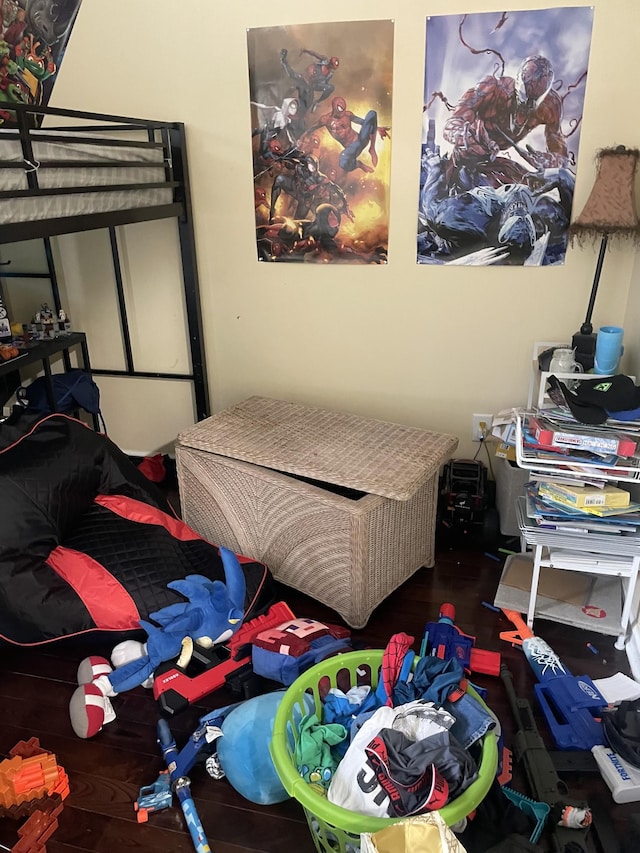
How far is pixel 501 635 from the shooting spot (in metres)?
1.80

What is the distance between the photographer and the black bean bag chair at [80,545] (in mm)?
1675

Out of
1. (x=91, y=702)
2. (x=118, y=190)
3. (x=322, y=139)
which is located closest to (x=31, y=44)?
(x=118, y=190)

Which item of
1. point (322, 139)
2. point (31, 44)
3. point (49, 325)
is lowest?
point (49, 325)

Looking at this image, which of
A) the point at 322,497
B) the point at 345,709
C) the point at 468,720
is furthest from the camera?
the point at 322,497

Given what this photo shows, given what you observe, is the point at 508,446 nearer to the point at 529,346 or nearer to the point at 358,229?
the point at 529,346

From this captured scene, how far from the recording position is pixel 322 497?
1.80m

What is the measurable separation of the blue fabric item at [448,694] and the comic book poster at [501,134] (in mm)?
1378

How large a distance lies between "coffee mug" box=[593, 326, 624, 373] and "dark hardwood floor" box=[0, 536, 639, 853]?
728 mm

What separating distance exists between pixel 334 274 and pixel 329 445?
2.29 feet

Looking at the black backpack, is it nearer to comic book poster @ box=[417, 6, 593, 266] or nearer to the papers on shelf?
comic book poster @ box=[417, 6, 593, 266]

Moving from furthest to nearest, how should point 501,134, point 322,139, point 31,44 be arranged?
point 31,44, point 322,139, point 501,134

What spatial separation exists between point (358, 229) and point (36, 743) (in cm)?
178

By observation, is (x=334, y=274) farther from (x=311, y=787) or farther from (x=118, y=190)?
(x=311, y=787)

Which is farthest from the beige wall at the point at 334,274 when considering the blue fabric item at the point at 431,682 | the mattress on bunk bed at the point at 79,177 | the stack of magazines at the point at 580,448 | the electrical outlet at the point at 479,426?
the blue fabric item at the point at 431,682
